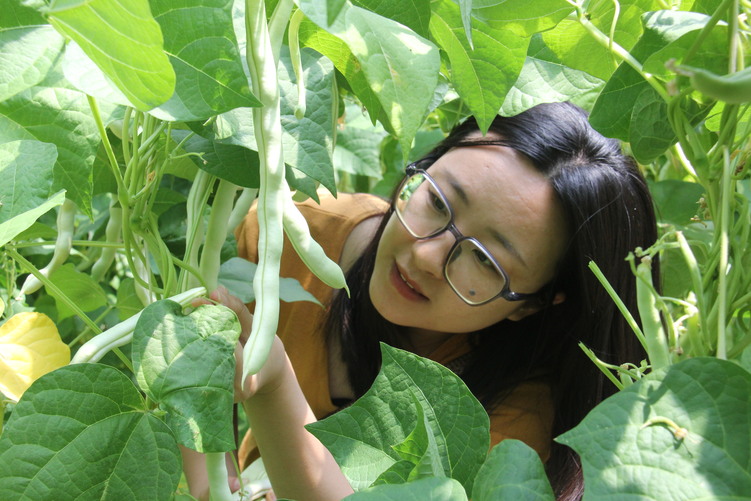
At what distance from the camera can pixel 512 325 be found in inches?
50.9

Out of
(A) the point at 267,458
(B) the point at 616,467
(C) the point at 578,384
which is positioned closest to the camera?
(B) the point at 616,467

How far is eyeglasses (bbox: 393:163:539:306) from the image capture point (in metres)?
1.02

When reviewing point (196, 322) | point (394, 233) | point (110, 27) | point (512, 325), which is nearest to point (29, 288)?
point (196, 322)

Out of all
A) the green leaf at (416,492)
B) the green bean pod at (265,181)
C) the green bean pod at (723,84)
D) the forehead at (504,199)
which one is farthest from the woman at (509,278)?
the green bean pod at (723,84)

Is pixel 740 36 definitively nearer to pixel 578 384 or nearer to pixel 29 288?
pixel 29 288

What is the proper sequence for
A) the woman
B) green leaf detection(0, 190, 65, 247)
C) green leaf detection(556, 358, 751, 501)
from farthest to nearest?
the woman → green leaf detection(0, 190, 65, 247) → green leaf detection(556, 358, 751, 501)

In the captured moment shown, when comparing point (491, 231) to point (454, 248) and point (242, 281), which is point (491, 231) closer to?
point (454, 248)

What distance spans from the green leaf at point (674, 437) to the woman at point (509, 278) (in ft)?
1.46

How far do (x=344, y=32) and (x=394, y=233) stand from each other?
679mm

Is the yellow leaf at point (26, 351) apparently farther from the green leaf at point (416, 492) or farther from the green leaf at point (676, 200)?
the green leaf at point (676, 200)

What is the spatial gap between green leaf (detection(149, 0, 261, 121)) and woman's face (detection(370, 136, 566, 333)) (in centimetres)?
59

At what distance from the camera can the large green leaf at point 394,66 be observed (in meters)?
0.43

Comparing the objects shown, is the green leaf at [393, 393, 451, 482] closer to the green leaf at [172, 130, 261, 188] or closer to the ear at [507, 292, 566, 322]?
the green leaf at [172, 130, 261, 188]

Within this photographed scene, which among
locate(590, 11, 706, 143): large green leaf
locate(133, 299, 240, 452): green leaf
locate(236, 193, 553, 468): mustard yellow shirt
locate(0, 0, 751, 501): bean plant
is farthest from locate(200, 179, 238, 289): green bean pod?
locate(236, 193, 553, 468): mustard yellow shirt
